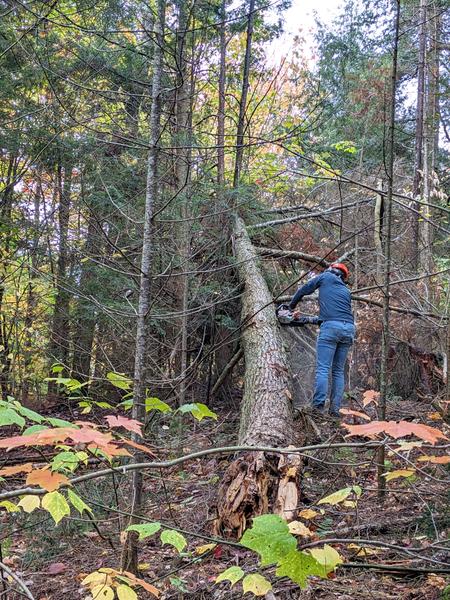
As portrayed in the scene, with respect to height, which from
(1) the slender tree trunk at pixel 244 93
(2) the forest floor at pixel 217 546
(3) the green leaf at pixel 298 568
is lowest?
(2) the forest floor at pixel 217 546

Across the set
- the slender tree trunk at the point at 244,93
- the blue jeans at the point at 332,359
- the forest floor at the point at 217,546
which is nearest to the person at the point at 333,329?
the blue jeans at the point at 332,359

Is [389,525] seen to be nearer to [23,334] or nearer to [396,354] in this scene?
[396,354]

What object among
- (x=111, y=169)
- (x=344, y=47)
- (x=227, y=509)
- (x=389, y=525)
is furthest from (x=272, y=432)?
(x=344, y=47)

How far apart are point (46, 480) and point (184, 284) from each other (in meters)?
4.60

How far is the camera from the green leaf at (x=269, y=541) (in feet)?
4.83

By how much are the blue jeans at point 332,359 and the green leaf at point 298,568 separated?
15.1 ft

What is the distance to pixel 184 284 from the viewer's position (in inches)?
239

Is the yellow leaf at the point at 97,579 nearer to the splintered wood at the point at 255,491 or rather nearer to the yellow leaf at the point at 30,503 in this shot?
the yellow leaf at the point at 30,503

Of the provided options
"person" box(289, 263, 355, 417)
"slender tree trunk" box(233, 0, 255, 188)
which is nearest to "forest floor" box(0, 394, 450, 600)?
"person" box(289, 263, 355, 417)

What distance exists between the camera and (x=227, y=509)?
3.68 meters

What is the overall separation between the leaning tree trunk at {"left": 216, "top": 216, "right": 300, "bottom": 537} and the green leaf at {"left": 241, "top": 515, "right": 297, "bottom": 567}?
129 centimetres

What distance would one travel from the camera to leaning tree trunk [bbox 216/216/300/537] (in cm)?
367

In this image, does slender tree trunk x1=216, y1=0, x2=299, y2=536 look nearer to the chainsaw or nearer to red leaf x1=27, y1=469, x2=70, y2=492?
the chainsaw

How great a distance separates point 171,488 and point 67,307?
5.04 metres
